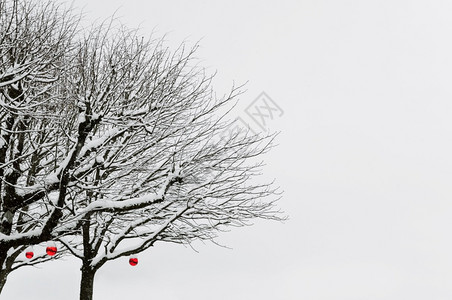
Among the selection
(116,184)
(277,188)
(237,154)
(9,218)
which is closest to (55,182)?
(9,218)

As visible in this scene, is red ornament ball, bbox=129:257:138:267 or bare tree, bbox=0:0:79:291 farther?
red ornament ball, bbox=129:257:138:267

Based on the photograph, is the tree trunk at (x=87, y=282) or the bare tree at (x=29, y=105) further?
the tree trunk at (x=87, y=282)

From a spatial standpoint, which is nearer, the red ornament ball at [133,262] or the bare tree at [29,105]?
the bare tree at [29,105]

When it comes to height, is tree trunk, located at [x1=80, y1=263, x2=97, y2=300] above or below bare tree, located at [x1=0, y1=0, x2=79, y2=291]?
below

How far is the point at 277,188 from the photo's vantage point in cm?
1135

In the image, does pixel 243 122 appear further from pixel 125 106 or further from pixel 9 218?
pixel 9 218

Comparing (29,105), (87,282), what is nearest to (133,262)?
(87,282)

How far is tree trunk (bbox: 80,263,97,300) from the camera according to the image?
10844 millimetres

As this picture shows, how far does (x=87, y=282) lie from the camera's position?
10922 millimetres

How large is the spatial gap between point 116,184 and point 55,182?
256 cm

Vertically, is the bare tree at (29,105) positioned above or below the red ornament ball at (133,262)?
above

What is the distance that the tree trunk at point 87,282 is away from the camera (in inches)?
427

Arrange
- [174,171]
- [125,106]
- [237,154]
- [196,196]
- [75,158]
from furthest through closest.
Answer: [237,154]
[196,196]
[125,106]
[174,171]
[75,158]

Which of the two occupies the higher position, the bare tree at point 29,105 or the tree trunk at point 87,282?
the bare tree at point 29,105
